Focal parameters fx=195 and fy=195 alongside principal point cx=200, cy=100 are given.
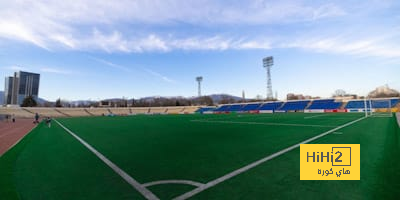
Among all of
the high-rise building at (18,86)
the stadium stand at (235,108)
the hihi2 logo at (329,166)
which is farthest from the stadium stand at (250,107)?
the high-rise building at (18,86)

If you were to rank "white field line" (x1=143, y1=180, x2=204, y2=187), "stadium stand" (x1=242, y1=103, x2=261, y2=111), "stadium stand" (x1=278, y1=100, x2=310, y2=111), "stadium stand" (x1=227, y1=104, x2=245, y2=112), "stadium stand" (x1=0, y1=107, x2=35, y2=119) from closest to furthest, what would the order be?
1. "white field line" (x1=143, y1=180, x2=204, y2=187)
2. "stadium stand" (x1=278, y1=100, x2=310, y2=111)
3. "stadium stand" (x1=0, y1=107, x2=35, y2=119)
4. "stadium stand" (x1=242, y1=103, x2=261, y2=111)
5. "stadium stand" (x1=227, y1=104, x2=245, y2=112)

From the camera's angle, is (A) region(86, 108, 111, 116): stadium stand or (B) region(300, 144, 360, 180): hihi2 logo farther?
(A) region(86, 108, 111, 116): stadium stand

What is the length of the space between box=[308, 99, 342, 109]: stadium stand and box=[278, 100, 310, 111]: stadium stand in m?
1.84

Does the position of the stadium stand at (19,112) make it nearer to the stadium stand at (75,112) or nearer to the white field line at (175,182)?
the stadium stand at (75,112)

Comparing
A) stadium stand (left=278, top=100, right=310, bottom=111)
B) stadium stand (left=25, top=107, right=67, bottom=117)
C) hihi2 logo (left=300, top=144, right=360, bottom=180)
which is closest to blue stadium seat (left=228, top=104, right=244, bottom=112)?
stadium stand (left=278, top=100, right=310, bottom=111)

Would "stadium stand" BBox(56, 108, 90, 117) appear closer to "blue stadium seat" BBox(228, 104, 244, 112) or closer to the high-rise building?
"blue stadium seat" BBox(228, 104, 244, 112)

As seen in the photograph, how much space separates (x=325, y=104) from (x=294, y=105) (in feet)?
26.2

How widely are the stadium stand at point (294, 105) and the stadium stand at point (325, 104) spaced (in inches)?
72.3

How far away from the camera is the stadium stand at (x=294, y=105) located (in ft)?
183

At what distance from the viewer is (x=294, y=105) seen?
58.9m

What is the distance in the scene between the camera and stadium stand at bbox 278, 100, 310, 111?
5592cm

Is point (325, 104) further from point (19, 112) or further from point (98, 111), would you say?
point (19, 112)

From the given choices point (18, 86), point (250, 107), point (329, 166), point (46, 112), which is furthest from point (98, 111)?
point (18, 86)

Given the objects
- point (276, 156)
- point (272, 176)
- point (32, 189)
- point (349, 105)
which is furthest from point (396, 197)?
point (349, 105)
